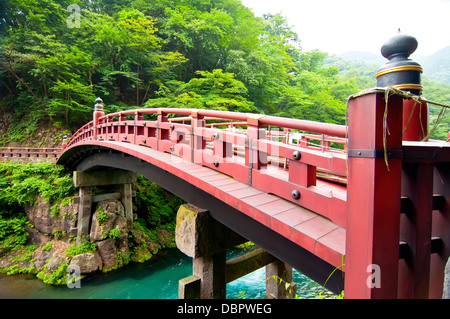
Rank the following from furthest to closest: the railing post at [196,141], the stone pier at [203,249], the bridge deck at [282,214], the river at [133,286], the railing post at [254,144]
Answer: the river at [133,286] < the railing post at [196,141] < the stone pier at [203,249] < the railing post at [254,144] < the bridge deck at [282,214]

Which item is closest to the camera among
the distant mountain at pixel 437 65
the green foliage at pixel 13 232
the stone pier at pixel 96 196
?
the green foliage at pixel 13 232

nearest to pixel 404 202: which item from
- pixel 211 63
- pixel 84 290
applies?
pixel 84 290

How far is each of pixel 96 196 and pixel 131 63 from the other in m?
9.64

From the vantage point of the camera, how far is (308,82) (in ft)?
56.9

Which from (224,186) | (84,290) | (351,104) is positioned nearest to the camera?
(351,104)

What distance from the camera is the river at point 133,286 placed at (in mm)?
7879

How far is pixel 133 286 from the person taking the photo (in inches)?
332

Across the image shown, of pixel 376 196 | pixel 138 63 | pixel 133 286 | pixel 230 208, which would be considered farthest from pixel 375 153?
pixel 138 63

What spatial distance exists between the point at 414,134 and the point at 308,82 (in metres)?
17.0

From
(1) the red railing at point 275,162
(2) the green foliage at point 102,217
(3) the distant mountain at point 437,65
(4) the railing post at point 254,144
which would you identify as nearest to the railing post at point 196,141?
(1) the red railing at point 275,162

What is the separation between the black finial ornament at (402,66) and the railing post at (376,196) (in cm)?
100

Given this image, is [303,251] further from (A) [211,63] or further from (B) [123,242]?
(A) [211,63]

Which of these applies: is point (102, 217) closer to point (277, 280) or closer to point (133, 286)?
point (133, 286)

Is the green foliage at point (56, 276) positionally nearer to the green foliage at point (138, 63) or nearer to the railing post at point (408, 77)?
the green foliage at point (138, 63)
